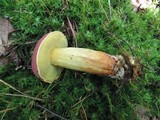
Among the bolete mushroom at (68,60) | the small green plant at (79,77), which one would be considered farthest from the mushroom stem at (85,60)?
the small green plant at (79,77)

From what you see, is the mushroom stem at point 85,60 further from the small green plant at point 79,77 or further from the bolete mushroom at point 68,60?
the small green plant at point 79,77

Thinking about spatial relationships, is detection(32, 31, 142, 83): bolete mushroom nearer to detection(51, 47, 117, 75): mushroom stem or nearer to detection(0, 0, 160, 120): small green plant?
detection(51, 47, 117, 75): mushroom stem

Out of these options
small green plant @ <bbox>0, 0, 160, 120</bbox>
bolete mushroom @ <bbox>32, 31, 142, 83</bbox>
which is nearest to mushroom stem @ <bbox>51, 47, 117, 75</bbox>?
bolete mushroom @ <bbox>32, 31, 142, 83</bbox>

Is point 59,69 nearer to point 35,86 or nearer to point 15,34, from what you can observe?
point 35,86

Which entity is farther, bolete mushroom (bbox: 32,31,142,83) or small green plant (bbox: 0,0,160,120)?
small green plant (bbox: 0,0,160,120)

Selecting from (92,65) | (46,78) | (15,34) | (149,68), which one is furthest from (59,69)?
(149,68)

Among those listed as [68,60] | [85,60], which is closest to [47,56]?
[68,60]

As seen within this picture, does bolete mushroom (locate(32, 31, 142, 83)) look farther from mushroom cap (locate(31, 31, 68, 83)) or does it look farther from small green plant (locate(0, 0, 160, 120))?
small green plant (locate(0, 0, 160, 120))
